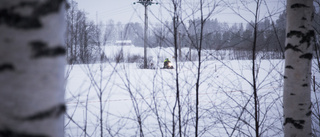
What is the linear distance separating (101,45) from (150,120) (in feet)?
10.4

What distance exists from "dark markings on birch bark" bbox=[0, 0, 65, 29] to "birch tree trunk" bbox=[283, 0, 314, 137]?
6.33ft

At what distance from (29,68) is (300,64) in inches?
77.9

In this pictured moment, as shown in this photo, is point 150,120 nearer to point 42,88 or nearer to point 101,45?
point 101,45

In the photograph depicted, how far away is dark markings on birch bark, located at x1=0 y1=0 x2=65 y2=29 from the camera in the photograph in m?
0.31

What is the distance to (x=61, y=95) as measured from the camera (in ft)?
1.26

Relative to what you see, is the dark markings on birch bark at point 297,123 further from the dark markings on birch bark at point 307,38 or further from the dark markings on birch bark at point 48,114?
the dark markings on birch bark at point 48,114

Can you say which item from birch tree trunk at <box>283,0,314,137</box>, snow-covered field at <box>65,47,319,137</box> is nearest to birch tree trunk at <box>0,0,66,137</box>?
snow-covered field at <box>65,47,319,137</box>

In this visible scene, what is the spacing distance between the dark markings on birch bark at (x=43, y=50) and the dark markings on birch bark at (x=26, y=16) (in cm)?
3

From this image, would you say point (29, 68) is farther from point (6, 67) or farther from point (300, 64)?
point (300, 64)

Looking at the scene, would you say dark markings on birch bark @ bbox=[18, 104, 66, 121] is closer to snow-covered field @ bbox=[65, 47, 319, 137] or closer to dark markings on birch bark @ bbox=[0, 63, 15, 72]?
dark markings on birch bark @ bbox=[0, 63, 15, 72]

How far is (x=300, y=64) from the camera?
1586 mm

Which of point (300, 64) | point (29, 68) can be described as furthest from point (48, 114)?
point (300, 64)

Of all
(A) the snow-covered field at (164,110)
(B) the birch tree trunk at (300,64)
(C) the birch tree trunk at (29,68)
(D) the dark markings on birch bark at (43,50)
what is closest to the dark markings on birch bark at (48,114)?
(C) the birch tree trunk at (29,68)

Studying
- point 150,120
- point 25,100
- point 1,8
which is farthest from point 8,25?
point 150,120
